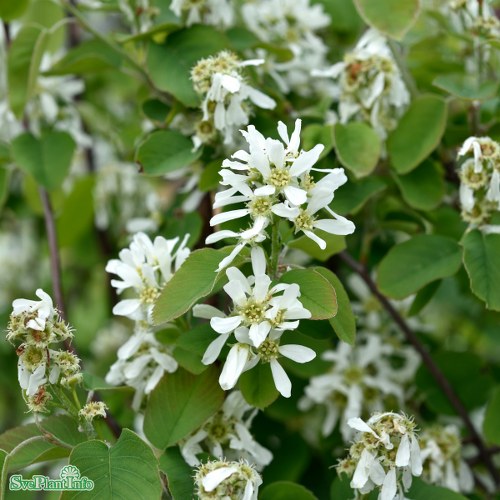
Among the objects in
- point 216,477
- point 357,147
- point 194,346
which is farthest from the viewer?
point 357,147

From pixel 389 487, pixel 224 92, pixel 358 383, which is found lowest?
pixel 358 383

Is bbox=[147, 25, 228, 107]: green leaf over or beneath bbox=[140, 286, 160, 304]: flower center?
over

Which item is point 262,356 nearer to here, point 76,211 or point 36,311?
point 36,311

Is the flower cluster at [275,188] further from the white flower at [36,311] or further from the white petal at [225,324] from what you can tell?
the white flower at [36,311]

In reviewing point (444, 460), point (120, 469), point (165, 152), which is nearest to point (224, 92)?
point (165, 152)

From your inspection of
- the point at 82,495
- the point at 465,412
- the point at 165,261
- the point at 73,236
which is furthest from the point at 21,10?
the point at 465,412

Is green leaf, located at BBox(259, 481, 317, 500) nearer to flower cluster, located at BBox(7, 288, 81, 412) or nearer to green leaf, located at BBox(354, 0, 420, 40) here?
flower cluster, located at BBox(7, 288, 81, 412)

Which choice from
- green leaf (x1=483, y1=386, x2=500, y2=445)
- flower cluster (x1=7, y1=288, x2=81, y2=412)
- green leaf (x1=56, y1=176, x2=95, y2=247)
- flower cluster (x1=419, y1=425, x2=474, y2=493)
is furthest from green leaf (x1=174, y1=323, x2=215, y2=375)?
green leaf (x1=56, y1=176, x2=95, y2=247)

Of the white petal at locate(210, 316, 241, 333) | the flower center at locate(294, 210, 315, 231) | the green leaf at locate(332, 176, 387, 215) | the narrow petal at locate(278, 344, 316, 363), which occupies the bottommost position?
the green leaf at locate(332, 176, 387, 215)
